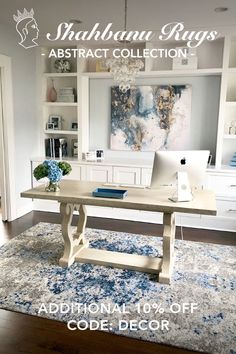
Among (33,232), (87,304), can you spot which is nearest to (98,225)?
(33,232)

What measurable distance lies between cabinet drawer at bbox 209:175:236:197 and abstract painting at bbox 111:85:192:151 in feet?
2.50

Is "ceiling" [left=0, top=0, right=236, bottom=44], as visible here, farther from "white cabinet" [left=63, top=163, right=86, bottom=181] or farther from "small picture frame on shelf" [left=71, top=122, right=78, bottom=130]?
"white cabinet" [left=63, top=163, right=86, bottom=181]

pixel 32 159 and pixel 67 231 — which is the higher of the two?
pixel 32 159

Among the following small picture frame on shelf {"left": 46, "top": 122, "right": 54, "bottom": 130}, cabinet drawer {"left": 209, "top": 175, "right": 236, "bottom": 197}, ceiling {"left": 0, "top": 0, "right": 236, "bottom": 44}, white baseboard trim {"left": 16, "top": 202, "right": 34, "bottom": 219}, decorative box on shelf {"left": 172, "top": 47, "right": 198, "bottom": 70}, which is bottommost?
white baseboard trim {"left": 16, "top": 202, "right": 34, "bottom": 219}

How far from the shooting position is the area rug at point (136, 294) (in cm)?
208

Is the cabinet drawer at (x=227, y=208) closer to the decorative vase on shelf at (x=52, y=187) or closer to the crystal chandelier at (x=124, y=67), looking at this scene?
the crystal chandelier at (x=124, y=67)

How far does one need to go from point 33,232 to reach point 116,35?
2.79 m

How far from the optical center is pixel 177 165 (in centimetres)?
261

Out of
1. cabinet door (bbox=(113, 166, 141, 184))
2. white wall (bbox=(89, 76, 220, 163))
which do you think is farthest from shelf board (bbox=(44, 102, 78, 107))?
cabinet door (bbox=(113, 166, 141, 184))

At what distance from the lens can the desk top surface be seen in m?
2.48

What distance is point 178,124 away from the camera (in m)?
4.37

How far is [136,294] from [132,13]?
2.85m

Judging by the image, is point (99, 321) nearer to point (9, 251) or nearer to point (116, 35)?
point (9, 251)

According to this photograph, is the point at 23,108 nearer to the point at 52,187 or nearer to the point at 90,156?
the point at 90,156
